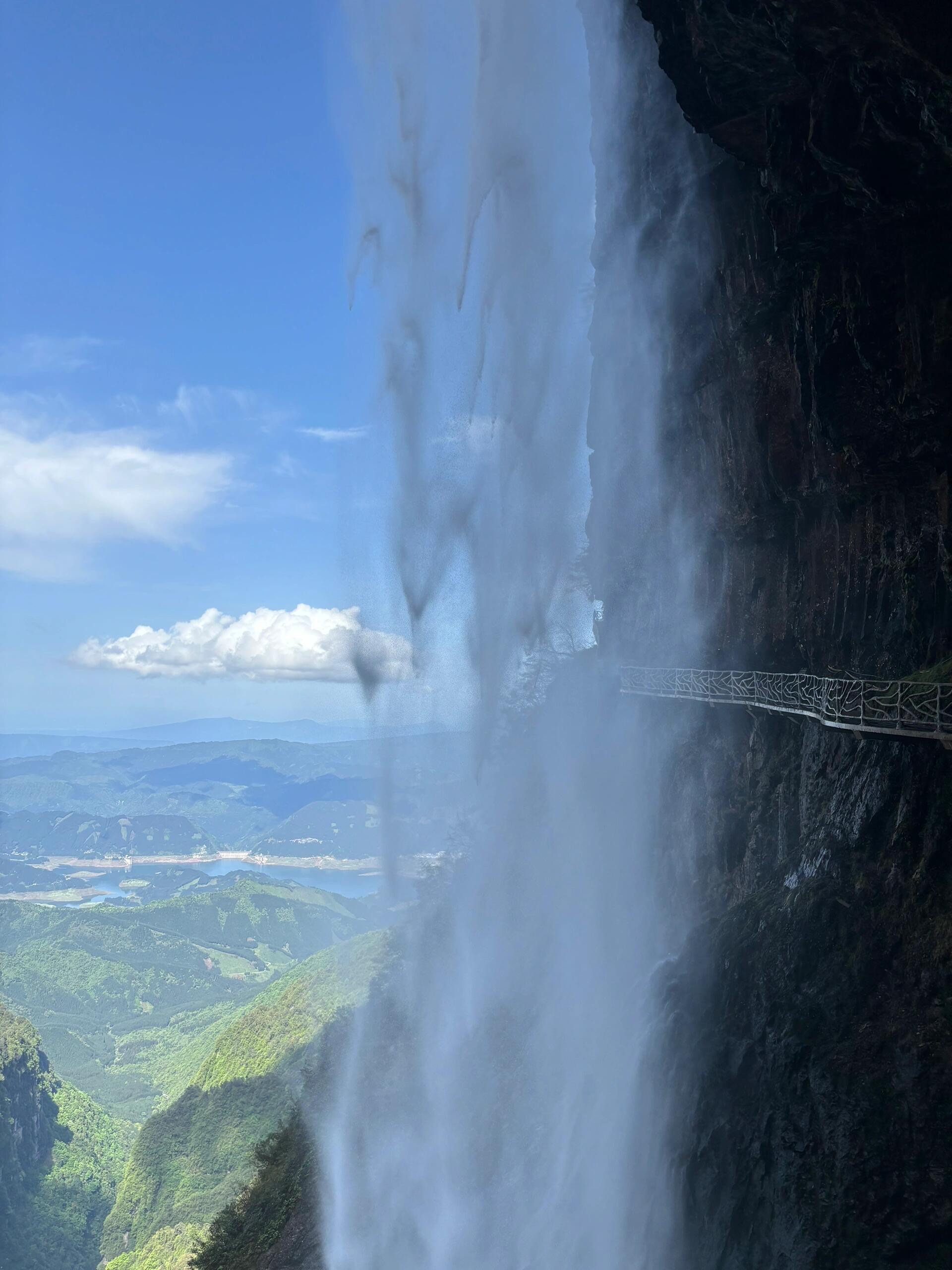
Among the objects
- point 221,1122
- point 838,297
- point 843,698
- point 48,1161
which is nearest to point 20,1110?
point 48,1161

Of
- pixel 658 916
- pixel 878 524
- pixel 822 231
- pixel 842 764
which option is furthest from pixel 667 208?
pixel 658 916

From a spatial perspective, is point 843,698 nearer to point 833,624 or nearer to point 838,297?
point 833,624

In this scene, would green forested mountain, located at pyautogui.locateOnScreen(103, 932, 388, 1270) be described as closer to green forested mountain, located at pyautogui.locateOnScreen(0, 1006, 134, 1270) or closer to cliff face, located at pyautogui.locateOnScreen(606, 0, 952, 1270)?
green forested mountain, located at pyautogui.locateOnScreen(0, 1006, 134, 1270)

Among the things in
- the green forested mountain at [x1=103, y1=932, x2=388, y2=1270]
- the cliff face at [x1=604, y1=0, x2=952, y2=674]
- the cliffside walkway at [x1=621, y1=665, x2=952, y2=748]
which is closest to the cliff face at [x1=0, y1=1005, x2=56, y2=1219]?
the green forested mountain at [x1=103, y1=932, x2=388, y2=1270]

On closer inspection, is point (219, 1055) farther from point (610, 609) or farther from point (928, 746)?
point (928, 746)

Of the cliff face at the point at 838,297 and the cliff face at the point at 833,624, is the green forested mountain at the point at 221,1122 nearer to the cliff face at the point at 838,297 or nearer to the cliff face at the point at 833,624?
the cliff face at the point at 833,624

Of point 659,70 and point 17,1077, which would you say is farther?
point 17,1077

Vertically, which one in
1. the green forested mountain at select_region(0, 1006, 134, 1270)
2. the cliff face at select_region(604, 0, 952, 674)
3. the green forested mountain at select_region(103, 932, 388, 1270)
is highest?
the cliff face at select_region(604, 0, 952, 674)
